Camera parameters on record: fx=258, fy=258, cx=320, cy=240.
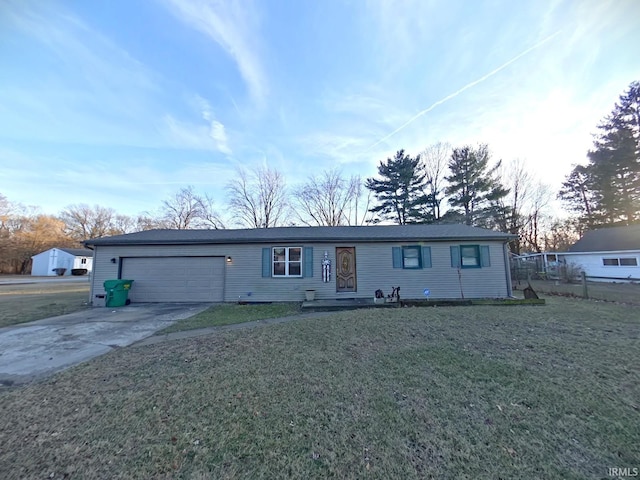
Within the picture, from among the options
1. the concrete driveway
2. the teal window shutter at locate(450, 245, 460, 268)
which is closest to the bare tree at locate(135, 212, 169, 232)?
the concrete driveway

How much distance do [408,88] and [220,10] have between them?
7.81 metres

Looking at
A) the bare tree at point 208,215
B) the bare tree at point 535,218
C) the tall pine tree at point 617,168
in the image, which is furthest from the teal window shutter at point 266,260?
the tall pine tree at point 617,168

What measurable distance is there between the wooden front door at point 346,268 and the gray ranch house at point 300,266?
0.04m

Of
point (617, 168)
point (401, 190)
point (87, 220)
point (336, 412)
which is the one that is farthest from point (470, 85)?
point (87, 220)

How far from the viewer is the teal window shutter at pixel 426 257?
35.1 ft

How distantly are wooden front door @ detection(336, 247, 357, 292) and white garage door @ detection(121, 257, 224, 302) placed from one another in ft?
15.9

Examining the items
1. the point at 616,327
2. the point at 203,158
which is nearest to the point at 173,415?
the point at 616,327

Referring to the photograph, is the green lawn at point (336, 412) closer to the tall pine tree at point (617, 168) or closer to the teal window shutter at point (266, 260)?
the teal window shutter at point (266, 260)

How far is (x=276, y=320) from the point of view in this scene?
23.8ft

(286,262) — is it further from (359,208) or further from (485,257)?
(359,208)

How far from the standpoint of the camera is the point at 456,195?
23500 mm

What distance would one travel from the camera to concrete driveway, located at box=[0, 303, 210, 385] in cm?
408

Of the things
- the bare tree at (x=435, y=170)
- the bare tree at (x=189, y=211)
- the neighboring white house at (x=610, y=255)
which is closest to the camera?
the neighboring white house at (x=610, y=255)

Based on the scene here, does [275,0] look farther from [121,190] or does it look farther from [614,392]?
[121,190]
